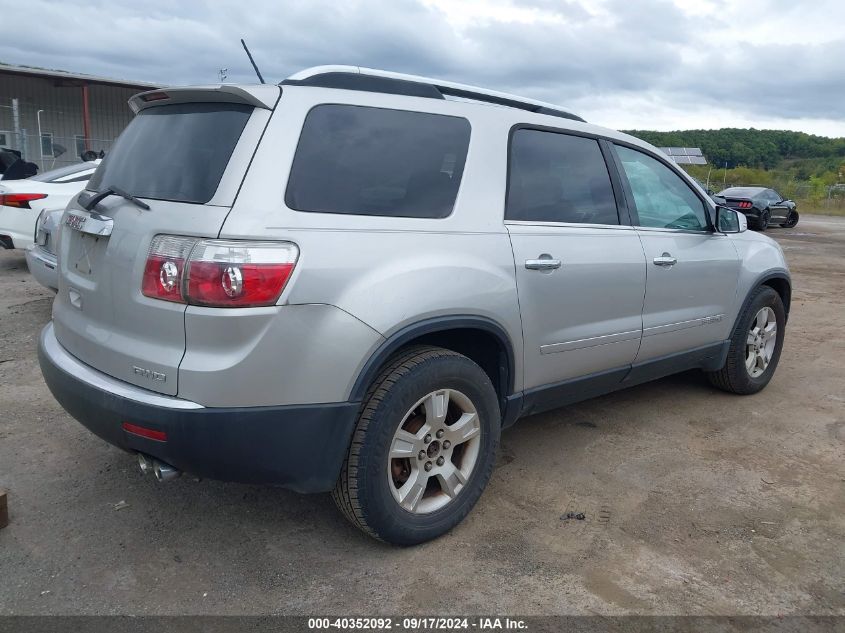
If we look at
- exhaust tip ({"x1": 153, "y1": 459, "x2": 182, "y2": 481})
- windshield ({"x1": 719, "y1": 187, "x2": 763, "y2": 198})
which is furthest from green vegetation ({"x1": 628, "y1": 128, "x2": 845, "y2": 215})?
exhaust tip ({"x1": 153, "y1": 459, "x2": 182, "y2": 481})

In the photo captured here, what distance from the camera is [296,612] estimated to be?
254 centimetres

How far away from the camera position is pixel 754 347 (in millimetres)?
5043

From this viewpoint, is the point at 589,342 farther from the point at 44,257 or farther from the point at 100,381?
the point at 44,257

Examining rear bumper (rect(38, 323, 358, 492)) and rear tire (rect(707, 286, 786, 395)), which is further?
rear tire (rect(707, 286, 786, 395))

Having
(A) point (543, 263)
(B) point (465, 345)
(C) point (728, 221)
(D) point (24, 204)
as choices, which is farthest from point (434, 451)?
(D) point (24, 204)

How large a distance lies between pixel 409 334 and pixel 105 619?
145 cm

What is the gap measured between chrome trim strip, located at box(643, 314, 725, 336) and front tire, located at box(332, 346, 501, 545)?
4.37 ft

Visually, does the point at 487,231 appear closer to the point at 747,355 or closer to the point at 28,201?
the point at 747,355

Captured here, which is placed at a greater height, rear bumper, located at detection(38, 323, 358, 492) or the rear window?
the rear window

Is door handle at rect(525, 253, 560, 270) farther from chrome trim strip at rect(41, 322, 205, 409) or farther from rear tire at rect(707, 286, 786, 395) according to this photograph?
rear tire at rect(707, 286, 786, 395)

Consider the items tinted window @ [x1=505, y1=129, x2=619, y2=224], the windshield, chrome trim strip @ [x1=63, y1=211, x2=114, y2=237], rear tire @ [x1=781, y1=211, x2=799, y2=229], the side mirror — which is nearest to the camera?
chrome trim strip @ [x1=63, y1=211, x2=114, y2=237]

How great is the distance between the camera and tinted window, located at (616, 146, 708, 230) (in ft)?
13.4

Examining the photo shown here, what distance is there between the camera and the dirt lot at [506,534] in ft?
8.66

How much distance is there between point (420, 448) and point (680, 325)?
82.8 inches
